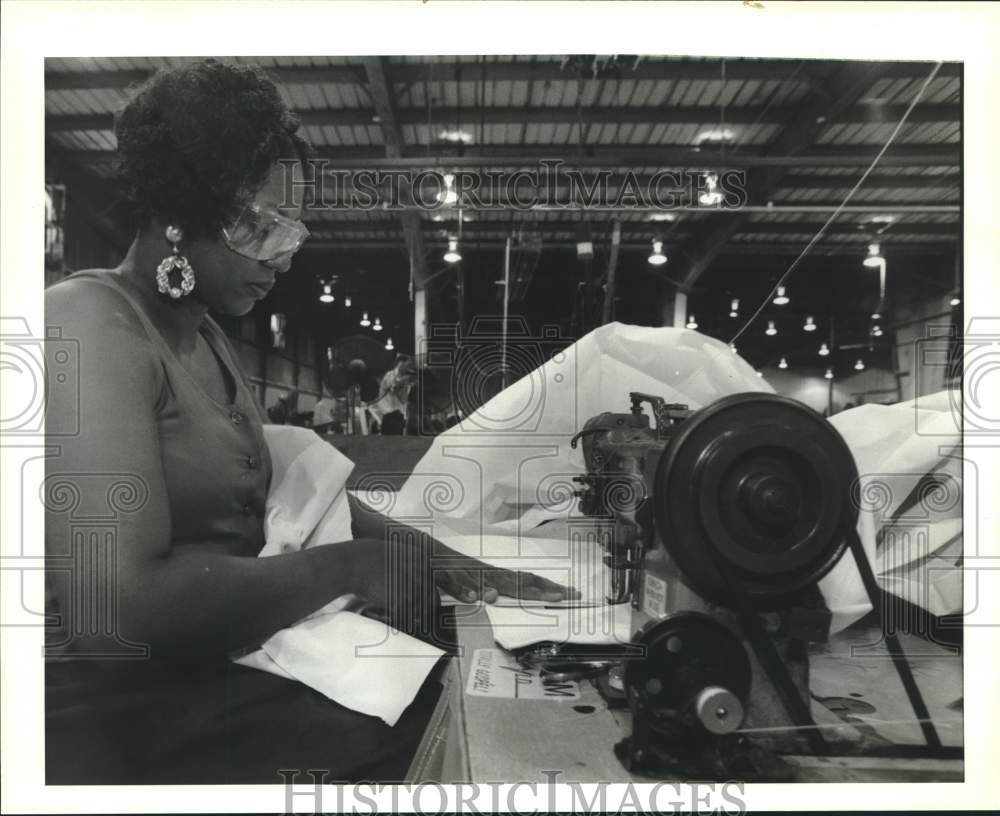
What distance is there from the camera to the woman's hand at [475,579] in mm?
1146

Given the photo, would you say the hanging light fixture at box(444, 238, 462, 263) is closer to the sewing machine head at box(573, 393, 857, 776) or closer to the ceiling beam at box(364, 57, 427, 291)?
the ceiling beam at box(364, 57, 427, 291)

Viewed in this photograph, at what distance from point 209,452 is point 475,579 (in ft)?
1.55

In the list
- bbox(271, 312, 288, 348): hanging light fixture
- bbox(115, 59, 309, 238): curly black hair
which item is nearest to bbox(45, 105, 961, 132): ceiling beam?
bbox(115, 59, 309, 238): curly black hair

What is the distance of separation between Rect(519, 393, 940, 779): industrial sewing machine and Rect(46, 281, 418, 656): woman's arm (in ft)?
1.71

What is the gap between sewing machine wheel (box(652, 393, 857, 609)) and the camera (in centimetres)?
87

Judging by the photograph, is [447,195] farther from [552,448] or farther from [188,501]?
[188,501]

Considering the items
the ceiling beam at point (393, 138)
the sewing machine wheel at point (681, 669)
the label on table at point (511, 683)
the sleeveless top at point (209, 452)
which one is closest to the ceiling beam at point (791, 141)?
the ceiling beam at point (393, 138)

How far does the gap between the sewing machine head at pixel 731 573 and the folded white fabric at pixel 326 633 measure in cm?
34

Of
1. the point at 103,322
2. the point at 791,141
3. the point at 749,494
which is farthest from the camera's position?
the point at 791,141

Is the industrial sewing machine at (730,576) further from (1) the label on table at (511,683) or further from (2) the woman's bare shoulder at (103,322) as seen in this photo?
Result: (2) the woman's bare shoulder at (103,322)

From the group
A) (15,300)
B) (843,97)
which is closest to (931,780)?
(843,97)

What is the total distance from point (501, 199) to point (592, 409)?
1.25 ft

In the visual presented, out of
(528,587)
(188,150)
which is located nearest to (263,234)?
(188,150)

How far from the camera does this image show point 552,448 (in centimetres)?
114
